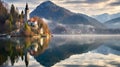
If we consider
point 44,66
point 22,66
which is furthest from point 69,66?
point 22,66

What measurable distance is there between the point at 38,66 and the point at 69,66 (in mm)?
4769

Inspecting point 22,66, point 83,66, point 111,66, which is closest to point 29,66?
point 22,66

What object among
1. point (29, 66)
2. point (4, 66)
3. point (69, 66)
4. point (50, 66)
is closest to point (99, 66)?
point (69, 66)

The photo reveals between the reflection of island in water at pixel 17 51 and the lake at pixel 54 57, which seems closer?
the lake at pixel 54 57

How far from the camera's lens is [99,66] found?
47.3m

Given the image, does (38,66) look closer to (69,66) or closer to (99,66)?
(69,66)

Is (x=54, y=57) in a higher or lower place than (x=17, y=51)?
lower

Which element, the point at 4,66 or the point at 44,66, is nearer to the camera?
the point at 4,66

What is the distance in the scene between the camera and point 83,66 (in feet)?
158

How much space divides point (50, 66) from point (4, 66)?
706 centimetres

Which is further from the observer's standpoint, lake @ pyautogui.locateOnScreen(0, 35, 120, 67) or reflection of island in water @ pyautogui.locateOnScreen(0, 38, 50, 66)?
reflection of island in water @ pyautogui.locateOnScreen(0, 38, 50, 66)

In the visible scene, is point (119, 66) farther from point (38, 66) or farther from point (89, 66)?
point (38, 66)

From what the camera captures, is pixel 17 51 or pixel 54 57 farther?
pixel 17 51

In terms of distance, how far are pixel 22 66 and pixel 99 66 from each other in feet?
37.8
